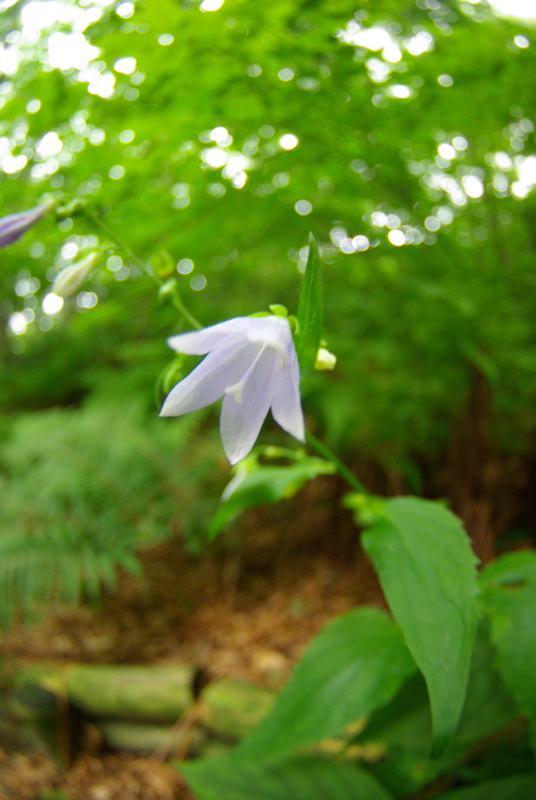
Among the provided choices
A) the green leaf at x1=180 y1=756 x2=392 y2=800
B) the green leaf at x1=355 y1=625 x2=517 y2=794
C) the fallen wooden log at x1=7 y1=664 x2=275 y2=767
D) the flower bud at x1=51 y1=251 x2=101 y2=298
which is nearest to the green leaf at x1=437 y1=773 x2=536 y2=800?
the green leaf at x1=355 y1=625 x2=517 y2=794

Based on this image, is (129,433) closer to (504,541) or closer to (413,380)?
(413,380)

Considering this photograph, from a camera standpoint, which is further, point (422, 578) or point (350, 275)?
point (350, 275)

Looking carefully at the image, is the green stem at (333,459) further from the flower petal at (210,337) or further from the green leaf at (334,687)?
→ the green leaf at (334,687)

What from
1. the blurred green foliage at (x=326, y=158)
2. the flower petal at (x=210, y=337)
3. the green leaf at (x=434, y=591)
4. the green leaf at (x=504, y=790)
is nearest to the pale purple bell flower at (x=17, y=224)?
the blurred green foliage at (x=326, y=158)

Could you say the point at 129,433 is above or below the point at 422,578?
below

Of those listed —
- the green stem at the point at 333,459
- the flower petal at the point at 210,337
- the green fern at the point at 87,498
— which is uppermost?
the flower petal at the point at 210,337

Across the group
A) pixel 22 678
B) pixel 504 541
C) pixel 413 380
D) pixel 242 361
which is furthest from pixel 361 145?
pixel 22 678

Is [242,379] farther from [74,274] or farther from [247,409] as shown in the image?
[74,274]
